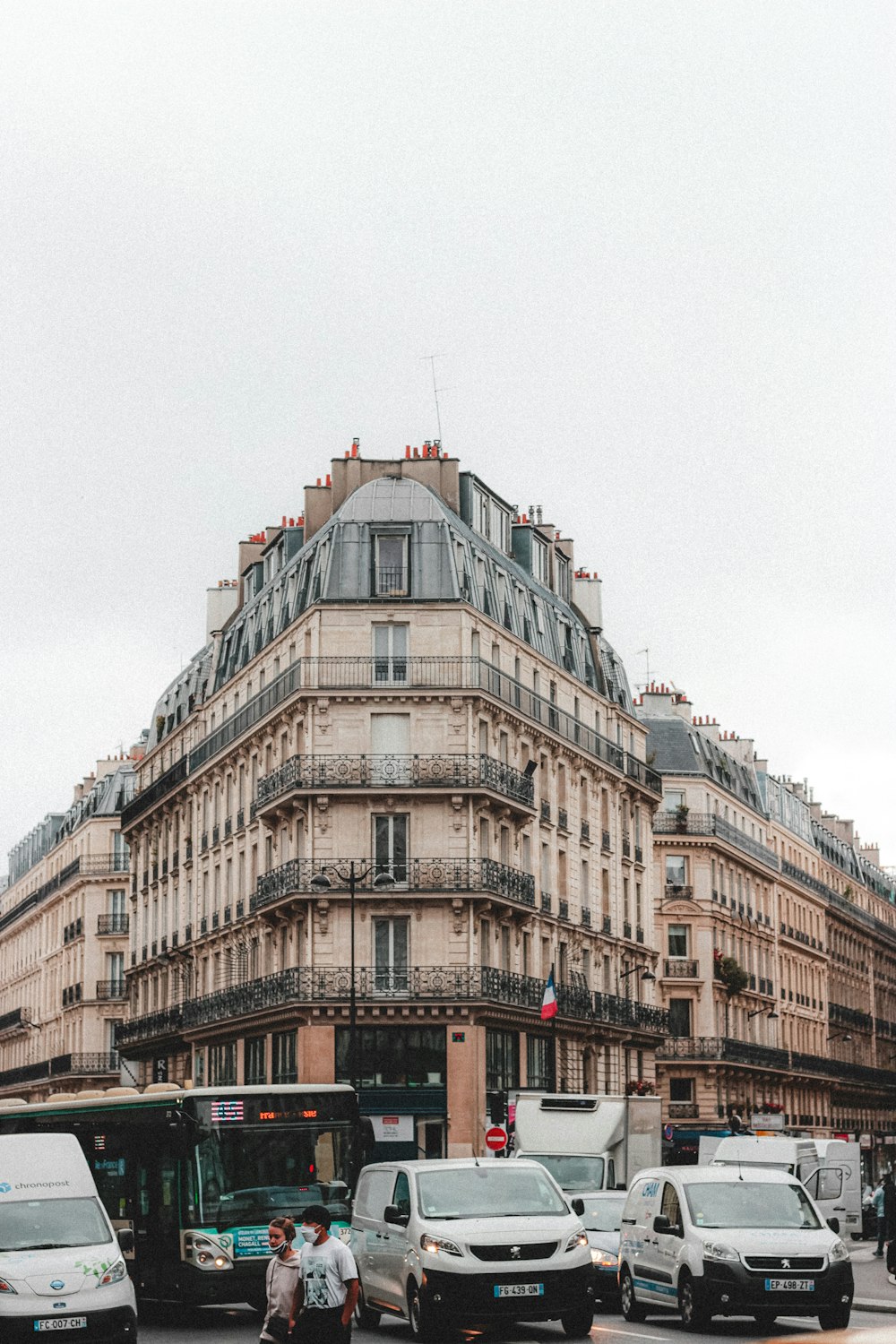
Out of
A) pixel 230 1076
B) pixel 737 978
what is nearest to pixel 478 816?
pixel 230 1076

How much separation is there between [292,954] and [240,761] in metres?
8.64

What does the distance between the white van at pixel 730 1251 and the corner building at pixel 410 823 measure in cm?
2143

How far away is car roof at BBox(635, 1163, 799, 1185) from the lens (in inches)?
880

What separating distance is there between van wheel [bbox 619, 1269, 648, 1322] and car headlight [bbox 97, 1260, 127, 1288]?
6.42 metres

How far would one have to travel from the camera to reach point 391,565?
176 ft

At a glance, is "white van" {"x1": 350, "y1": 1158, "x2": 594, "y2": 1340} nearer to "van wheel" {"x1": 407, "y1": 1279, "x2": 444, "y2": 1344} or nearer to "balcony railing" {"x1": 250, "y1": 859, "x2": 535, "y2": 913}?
"van wheel" {"x1": 407, "y1": 1279, "x2": 444, "y2": 1344}

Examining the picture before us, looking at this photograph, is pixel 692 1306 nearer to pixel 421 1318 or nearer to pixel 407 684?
pixel 421 1318

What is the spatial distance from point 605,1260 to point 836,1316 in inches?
237

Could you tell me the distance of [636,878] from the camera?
6750 cm

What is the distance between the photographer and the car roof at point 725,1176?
22.3 metres

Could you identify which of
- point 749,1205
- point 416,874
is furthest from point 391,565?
point 749,1205

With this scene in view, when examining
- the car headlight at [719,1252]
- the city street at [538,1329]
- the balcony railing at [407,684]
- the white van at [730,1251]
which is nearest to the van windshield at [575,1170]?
the city street at [538,1329]

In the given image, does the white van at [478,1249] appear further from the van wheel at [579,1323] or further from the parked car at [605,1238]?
the parked car at [605,1238]

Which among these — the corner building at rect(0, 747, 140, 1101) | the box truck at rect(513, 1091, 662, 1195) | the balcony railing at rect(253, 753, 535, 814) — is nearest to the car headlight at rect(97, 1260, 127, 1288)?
the box truck at rect(513, 1091, 662, 1195)
